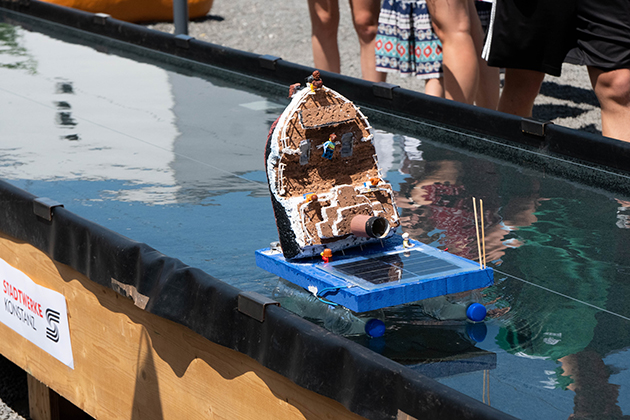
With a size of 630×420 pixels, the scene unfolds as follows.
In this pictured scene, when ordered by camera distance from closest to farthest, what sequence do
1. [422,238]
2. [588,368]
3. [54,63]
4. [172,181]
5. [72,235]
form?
[588,368] → [72,235] → [422,238] → [172,181] → [54,63]

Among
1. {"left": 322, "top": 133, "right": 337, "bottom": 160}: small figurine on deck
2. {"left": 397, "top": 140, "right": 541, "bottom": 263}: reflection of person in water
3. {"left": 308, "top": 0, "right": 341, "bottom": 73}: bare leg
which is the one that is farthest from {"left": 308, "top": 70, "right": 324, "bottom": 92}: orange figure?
{"left": 308, "top": 0, "right": 341, "bottom": 73}: bare leg

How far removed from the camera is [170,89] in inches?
184

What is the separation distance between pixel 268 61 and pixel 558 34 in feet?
5.71

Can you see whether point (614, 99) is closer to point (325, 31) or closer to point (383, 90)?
point (383, 90)

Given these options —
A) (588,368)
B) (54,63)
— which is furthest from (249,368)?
(54,63)

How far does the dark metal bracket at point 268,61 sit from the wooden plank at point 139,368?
2.30 m

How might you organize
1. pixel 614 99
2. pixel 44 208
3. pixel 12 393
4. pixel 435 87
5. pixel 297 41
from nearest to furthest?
pixel 44 208, pixel 12 393, pixel 614 99, pixel 435 87, pixel 297 41

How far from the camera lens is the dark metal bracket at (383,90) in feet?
13.4

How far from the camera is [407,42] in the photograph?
474cm

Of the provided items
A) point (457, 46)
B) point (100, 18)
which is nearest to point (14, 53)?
point (100, 18)

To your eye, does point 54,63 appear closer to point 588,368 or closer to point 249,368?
point 249,368

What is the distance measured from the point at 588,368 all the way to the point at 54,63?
4230 millimetres

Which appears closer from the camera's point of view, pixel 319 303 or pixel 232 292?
pixel 232 292

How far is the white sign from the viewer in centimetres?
249
